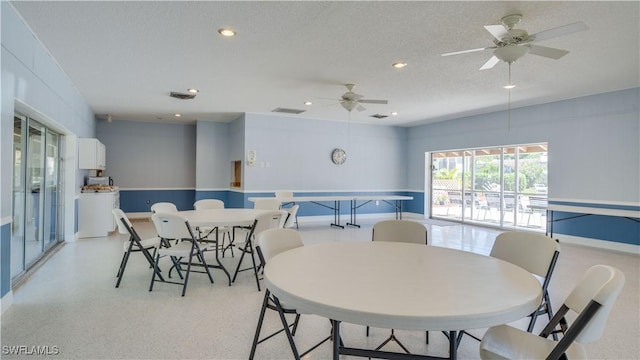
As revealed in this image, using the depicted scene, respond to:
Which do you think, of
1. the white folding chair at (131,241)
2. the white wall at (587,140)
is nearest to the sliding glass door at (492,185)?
the white wall at (587,140)

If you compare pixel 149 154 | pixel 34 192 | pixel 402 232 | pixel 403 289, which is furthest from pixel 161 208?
pixel 149 154

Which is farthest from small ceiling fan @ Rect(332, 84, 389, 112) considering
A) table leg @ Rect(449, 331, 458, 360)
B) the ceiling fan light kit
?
table leg @ Rect(449, 331, 458, 360)

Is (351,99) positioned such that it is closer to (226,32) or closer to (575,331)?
(226,32)

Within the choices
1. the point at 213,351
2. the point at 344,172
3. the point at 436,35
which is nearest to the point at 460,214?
the point at 344,172

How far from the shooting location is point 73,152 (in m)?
5.79

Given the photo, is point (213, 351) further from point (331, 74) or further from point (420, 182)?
point (420, 182)

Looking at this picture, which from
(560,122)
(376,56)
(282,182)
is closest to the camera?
(376,56)

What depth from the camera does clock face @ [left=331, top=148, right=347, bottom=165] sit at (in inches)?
359

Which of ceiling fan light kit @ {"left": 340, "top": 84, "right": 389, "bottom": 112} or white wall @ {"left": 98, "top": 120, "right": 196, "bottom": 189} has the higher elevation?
ceiling fan light kit @ {"left": 340, "top": 84, "right": 389, "bottom": 112}

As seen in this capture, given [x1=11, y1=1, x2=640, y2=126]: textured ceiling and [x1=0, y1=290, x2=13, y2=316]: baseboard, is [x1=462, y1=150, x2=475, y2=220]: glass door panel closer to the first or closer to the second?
[x1=11, y1=1, x2=640, y2=126]: textured ceiling

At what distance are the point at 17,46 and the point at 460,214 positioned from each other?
8.87 meters

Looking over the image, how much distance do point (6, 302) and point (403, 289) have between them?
3.39 m

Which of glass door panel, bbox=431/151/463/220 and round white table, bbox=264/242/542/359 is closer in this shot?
round white table, bbox=264/242/542/359

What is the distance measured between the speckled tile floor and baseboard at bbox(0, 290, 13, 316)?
0.05 meters
